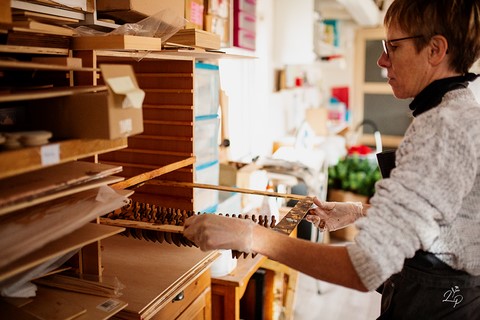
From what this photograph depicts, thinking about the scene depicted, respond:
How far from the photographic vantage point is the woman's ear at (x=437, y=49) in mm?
1078

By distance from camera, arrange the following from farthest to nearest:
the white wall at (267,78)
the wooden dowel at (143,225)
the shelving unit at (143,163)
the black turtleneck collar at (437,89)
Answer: the white wall at (267,78) < the wooden dowel at (143,225) < the black turtleneck collar at (437,89) < the shelving unit at (143,163)

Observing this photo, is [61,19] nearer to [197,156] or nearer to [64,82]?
[64,82]

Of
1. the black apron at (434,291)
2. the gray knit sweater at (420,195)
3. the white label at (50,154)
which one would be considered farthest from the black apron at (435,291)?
the white label at (50,154)

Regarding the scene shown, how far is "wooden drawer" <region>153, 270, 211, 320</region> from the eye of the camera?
1.47 meters

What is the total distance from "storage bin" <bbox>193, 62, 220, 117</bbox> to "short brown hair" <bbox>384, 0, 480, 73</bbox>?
1034mm

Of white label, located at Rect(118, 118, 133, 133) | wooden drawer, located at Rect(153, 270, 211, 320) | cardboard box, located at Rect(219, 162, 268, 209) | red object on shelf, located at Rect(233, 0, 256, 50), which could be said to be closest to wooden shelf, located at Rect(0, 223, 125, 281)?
white label, located at Rect(118, 118, 133, 133)

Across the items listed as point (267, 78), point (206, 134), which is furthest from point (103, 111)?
point (267, 78)

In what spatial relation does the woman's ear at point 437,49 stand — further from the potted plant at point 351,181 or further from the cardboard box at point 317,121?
the cardboard box at point 317,121

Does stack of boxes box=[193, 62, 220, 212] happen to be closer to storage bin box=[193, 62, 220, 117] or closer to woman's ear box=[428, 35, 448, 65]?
storage bin box=[193, 62, 220, 117]

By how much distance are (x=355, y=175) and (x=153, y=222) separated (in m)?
3.04

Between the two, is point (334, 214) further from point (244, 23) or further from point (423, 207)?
point (244, 23)

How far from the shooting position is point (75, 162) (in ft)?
4.10

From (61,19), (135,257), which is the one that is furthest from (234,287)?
(61,19)

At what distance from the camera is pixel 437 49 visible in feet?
3.59
